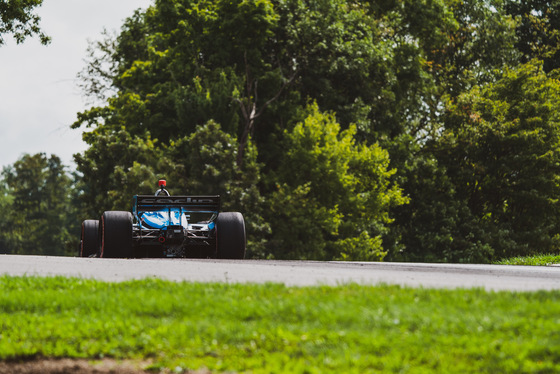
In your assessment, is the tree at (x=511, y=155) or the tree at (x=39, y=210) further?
the tree at (x=39, y=210)

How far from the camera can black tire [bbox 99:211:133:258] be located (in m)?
17.1

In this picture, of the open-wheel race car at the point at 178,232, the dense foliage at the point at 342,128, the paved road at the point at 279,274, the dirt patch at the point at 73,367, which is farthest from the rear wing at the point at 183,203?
the dense foliage at the point at 342,128

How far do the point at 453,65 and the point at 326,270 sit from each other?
35.8 metres

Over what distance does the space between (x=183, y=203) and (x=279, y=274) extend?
603 cm

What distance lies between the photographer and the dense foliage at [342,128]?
35875 mm

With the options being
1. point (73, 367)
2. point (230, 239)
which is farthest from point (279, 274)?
point (230, 239)

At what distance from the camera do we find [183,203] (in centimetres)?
1794

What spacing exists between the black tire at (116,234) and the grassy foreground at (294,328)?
22.5ft

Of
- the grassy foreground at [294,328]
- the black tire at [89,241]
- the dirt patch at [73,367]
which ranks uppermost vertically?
the black tire at [89,241]

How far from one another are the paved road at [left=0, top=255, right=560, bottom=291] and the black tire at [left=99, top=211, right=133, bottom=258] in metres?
2.09

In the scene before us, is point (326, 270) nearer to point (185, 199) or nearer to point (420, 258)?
point (185, 199)

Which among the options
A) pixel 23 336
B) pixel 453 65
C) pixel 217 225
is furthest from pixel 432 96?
pixel 23 336

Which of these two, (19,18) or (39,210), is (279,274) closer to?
(19,18)

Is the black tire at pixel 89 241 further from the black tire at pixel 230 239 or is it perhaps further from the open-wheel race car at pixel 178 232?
the black tire at pixel 230 239
